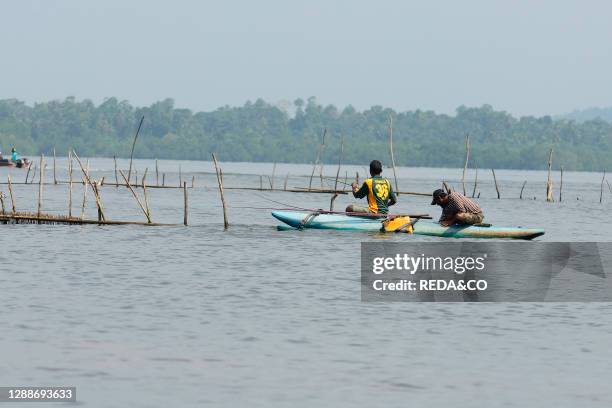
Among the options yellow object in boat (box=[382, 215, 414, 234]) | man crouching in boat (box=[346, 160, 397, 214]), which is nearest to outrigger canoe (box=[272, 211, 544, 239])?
yellow object in boat (box=[382, 215, 414, 234])

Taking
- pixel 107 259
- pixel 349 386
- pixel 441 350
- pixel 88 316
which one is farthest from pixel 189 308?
pixel 107 259

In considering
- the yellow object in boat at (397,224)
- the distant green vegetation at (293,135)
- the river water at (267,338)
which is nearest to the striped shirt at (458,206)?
the yellow object in boat at (397,224)

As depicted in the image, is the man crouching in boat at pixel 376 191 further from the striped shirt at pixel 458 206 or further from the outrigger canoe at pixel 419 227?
the striped shirt at pixel 458 206

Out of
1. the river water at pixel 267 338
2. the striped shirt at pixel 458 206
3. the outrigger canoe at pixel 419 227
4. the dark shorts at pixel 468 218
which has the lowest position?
the river water at pixel 267 338

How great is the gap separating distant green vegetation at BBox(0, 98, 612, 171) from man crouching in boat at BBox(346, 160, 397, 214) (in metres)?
116

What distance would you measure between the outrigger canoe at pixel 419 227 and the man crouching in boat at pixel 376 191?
330 mm

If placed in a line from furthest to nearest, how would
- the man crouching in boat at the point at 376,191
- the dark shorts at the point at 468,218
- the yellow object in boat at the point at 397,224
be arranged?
the yellow object in boat at the point at 397,224 < the dark shorts at the point at 468,218 < the man crouching in boat at the point at 376,191

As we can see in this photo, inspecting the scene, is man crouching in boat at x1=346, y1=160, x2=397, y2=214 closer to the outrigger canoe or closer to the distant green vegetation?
the outrigger canoe

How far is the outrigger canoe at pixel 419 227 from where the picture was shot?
2289 centimetres

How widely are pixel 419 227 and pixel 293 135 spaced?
151079mm

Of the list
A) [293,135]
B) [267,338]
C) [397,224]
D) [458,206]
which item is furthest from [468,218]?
[293,135]

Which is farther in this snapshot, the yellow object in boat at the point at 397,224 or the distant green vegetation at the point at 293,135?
the distant green vegetation at the point at 293,135

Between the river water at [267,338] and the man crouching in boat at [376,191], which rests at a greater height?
the man crouching in boat at [376,191]

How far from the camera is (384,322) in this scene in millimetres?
12891
